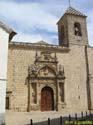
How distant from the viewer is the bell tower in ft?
78.0

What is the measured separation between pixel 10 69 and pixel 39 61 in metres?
2.88

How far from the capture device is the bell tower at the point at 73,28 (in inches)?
936

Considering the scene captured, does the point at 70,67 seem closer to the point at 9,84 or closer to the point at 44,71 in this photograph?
the point at 44,71

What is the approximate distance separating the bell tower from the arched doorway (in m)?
5.33

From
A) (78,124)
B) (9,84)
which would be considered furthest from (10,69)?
(78,124)

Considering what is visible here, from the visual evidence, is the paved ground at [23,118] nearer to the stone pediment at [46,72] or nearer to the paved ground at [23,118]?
the paved ground at [23,118]

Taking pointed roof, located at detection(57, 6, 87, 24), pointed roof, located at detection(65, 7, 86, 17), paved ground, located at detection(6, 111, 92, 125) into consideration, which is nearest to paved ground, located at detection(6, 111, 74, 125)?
paved ground, located at detection(6, 111, 92, 125)

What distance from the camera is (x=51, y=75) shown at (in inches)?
863

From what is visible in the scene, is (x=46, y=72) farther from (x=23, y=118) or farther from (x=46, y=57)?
(x=23, y=118)

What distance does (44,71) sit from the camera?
21.8 m

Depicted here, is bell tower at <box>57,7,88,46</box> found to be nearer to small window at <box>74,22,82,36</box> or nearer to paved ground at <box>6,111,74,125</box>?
small window at <box>74,22,82,36</box>

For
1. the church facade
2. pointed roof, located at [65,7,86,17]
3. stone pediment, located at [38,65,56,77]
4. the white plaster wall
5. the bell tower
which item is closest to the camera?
the white plaster wall

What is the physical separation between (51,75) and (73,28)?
230 inches

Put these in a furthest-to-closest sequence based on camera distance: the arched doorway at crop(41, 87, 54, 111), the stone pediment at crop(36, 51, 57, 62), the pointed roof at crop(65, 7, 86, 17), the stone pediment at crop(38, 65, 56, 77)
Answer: the pointed roof at crop(65, 7, 86, 17) → the stone pediment at crop(36, 51, 57, 62) → the stone pediment at crop(38, 65, 56, 77) → the arched doorway at crop(41, 87, 54, 111)
